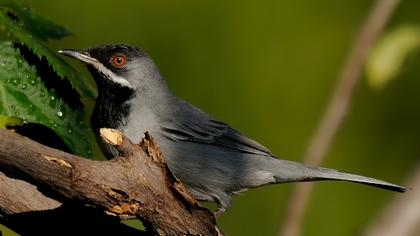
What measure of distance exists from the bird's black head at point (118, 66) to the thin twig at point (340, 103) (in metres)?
2.30

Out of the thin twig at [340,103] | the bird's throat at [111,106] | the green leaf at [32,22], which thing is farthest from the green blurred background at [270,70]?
the thin twig at [340,103]

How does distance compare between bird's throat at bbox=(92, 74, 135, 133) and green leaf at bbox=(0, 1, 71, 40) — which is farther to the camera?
bird's throat at bbox=(92, 74, 135, 133)

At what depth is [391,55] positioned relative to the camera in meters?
4.67

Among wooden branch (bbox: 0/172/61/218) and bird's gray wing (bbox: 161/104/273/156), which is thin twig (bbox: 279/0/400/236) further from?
bird's gray wing (bbox: 161/104/273/156)

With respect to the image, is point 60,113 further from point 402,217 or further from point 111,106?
point 402,217

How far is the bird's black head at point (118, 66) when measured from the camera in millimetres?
6219

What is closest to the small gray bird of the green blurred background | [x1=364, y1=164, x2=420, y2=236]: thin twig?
the green blurred background

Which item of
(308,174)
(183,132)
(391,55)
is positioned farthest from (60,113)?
(308,174)

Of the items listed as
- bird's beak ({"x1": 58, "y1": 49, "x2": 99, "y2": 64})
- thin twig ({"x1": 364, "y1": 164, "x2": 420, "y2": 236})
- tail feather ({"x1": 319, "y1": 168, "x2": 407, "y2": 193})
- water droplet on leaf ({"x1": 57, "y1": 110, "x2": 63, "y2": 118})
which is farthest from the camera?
bird's beak ({"x1": 58, "y1": 49, "x2": 99, "y2": 64})

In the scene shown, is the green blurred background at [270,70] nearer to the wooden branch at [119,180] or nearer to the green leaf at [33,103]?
the green leaf at [33,103]

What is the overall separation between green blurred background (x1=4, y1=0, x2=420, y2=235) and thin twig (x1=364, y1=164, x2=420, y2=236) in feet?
13.1

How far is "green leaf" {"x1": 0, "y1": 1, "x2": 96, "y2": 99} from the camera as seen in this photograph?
4555 millimetres

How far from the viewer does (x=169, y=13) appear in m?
8.12

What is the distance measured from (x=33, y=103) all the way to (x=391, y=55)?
1863 millimetres
